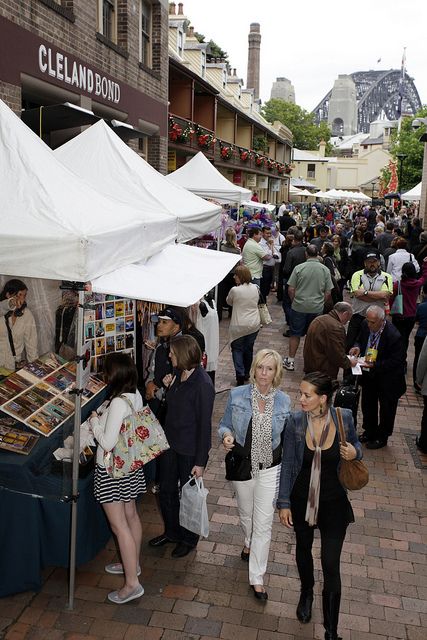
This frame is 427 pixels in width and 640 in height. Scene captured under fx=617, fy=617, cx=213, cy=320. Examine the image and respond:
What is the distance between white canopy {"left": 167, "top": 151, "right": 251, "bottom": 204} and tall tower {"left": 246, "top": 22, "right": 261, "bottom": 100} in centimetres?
8377

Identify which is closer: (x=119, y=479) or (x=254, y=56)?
(x=119, y=479)

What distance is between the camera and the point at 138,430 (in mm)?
4305

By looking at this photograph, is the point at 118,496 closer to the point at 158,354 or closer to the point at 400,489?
the point at 158,354

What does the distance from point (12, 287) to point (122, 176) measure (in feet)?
11.1

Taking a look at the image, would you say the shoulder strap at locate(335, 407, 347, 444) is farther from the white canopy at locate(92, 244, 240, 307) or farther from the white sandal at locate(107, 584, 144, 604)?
the white sandal at locate(107, 584, 144, 604)

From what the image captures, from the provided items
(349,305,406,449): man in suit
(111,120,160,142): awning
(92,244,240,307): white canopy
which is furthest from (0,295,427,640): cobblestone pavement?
(111,120,160,142): awning

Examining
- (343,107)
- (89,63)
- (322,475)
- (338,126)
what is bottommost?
(322,475)

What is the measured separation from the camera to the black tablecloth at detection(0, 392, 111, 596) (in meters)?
4.28

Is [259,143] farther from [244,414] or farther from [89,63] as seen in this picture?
[244,414]

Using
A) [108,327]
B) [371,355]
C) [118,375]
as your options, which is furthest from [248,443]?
[371,355]

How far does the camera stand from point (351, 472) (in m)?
3.78

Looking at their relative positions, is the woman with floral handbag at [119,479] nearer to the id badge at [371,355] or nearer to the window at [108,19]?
the id badge at [371,355]

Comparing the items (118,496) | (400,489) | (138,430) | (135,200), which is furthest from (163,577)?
(135,200)

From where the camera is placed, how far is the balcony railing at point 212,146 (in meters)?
19.5
